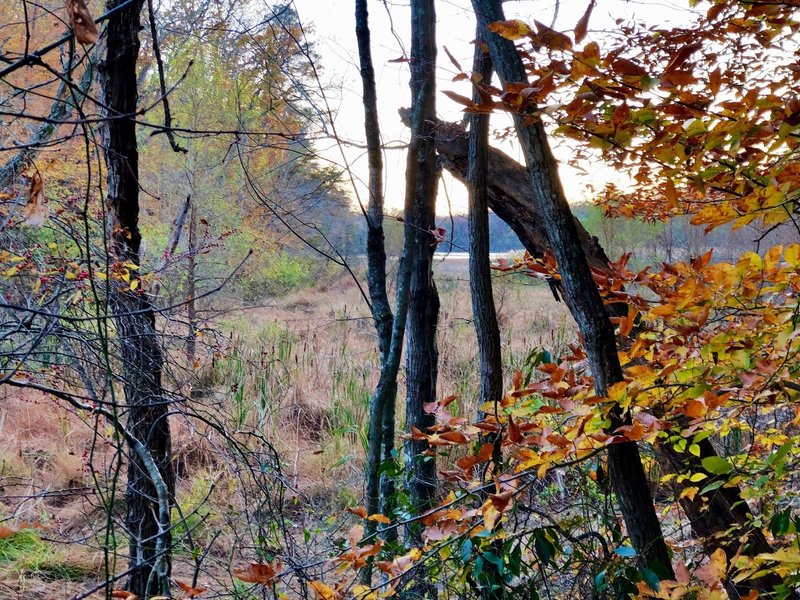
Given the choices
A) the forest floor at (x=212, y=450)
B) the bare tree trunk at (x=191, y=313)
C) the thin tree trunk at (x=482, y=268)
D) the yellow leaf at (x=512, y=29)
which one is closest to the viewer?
the yellow leaf at (x=512, y=29)

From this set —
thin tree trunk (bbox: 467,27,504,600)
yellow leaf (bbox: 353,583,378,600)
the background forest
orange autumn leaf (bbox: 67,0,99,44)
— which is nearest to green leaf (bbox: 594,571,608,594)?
the background forest

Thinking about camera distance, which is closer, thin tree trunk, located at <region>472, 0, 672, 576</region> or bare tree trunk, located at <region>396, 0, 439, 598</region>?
thin tree trunk, located at <region>472, 0, 672, 576</region>

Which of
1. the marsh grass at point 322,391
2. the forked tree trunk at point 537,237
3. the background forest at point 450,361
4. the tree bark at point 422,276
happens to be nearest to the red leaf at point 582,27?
the background forest at point 450,361

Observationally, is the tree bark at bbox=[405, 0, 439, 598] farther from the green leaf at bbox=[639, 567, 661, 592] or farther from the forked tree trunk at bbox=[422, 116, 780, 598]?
the green leaf at bbox=[639, 567, 661, 592]

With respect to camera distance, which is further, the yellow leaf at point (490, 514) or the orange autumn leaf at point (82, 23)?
the yellow leaf at point (490, 514)

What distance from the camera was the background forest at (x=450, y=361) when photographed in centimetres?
124

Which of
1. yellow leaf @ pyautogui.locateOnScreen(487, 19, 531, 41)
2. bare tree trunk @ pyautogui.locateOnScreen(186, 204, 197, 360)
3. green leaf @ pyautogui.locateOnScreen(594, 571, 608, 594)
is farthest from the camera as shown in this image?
bare tree trunk @ pyautogui.locateOnScreen(186, 204, 197, 360)

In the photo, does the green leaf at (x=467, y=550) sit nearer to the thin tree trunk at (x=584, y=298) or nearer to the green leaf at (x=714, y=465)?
the thin tree trunk at (x=584, y=298)

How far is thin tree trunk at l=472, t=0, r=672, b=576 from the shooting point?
131 cm

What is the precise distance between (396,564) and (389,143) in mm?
1849

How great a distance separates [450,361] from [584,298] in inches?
181

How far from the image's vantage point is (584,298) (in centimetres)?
133

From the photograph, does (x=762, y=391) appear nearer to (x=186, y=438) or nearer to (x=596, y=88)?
(x=596, y=88)

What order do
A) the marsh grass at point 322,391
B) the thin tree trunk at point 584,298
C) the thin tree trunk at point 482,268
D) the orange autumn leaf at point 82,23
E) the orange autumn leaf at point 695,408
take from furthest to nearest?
the marsh grass at point 322,391 → the thin tree trunk at point 482,268 → the thin tree trunk at point 584,298 → the orange autumn leaf at point 695,408 → the orange autumn leaf at point 82,23
